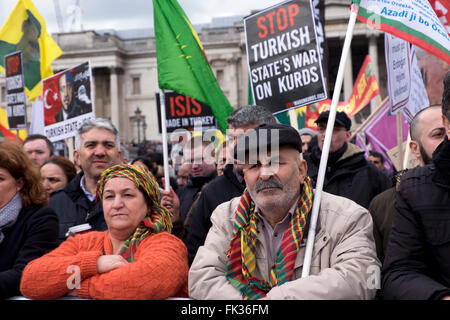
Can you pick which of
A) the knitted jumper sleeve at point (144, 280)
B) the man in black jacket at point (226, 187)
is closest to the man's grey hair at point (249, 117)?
the man in black jacket at point (226, 187)

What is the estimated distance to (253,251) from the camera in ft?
7.86

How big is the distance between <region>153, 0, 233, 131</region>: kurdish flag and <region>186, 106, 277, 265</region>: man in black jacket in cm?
70

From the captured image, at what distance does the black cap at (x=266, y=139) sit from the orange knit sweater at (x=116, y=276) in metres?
0.62

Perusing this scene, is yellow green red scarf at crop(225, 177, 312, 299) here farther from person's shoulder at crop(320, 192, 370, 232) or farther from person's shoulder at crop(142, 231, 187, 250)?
person's shoulder at crop(142, 231, 187, 250)

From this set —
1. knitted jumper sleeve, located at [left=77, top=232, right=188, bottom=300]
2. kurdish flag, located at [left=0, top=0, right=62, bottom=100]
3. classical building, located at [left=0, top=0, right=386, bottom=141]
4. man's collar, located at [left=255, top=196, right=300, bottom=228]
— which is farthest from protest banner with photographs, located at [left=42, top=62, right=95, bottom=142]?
classical building, located at [left=0, top=0, right=386, bottom=141]

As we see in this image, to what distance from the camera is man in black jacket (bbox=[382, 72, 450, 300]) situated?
7.00ft

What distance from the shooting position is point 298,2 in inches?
173

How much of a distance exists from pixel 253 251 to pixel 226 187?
1360mm

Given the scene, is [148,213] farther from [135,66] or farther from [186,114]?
[135,66]

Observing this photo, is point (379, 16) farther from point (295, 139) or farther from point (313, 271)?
point (313, 271)

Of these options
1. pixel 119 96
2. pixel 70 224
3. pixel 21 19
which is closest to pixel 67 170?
pixel 70 224

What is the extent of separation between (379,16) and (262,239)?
180 centimetres

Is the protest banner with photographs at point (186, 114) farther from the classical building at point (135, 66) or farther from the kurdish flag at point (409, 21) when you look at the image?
the classical building at point (135, 66)

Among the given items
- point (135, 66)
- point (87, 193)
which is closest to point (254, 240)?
point (87, 193)
